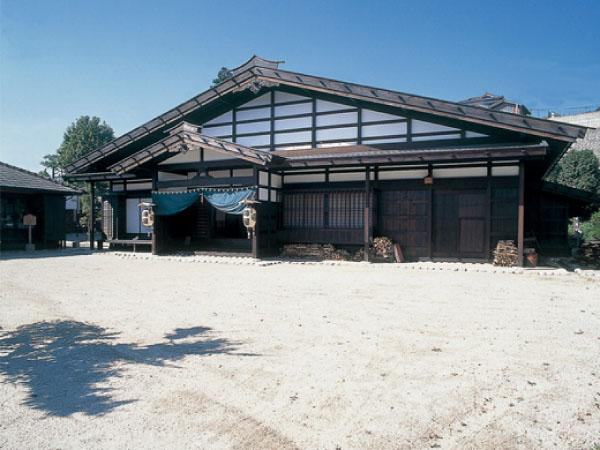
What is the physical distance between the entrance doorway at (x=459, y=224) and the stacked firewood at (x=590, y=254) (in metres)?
3.09

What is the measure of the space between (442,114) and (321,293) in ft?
23.2

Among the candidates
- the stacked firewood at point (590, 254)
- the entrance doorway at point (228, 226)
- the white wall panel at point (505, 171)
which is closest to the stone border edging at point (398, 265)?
the stacked firewood at point (590, 254)

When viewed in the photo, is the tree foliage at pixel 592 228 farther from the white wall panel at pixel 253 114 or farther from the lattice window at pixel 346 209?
the white wall panel at pixel 253 114

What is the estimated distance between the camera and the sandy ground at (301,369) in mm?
2781

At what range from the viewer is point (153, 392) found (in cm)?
338

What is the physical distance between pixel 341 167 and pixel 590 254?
26.2 feet

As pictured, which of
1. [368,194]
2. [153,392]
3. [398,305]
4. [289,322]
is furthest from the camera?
[368,194]

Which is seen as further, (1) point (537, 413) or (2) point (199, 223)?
(2) point (199, 223)

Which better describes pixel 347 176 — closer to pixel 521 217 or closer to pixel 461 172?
pixel 461 172

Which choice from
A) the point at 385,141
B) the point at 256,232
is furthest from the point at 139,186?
the point at 385,141

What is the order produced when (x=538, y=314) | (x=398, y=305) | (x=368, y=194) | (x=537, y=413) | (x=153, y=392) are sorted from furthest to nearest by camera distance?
(x=368, y=194), (x=398, y=305), (x=538, y=314), (x=153, y=392), (x=537, y=413)

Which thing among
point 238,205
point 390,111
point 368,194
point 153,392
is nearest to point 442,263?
point 368,194

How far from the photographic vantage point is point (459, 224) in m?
12.1

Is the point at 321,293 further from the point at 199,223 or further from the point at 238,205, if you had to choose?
the point at 199,223
